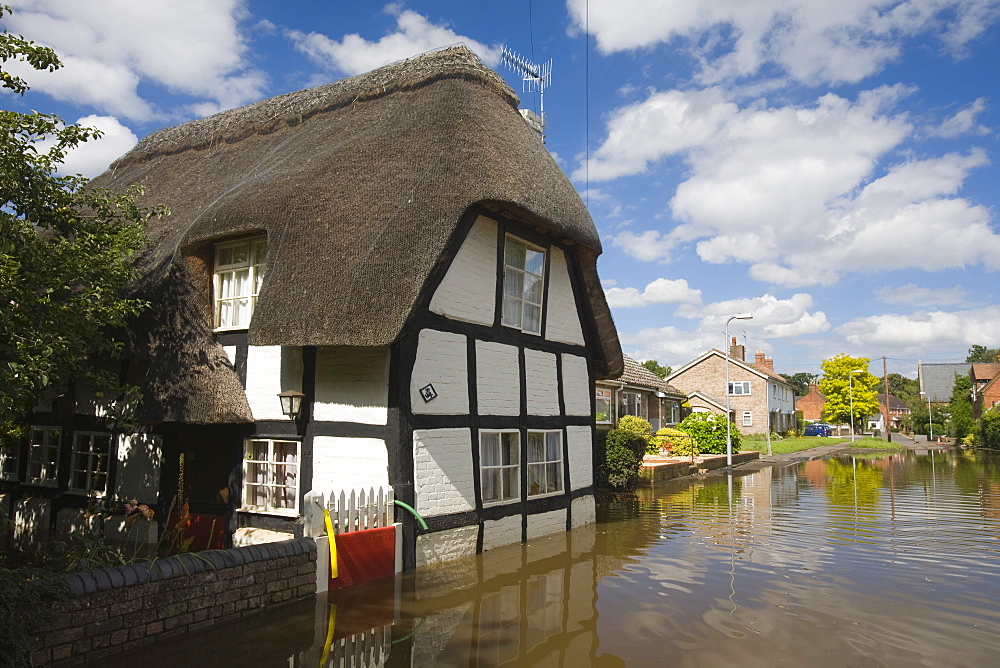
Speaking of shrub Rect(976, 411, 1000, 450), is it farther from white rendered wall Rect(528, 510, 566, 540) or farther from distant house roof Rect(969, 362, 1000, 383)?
white rendered wall Rect(528, 510, 566, 540)

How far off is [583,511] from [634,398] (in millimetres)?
17166

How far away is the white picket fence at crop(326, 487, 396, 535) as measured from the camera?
8.81 m

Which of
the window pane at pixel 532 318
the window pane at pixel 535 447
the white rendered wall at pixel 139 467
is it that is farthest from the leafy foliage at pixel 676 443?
the white rendered wall at pixel 139 467

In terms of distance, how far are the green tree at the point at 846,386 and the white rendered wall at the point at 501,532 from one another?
54408 mm

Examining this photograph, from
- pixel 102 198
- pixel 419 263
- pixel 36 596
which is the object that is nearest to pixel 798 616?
pixel 419 263

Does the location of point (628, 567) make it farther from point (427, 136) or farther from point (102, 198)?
point (102, 198)

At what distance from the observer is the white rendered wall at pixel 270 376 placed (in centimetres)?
1070

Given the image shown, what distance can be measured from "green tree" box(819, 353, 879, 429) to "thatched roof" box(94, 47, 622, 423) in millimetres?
51849

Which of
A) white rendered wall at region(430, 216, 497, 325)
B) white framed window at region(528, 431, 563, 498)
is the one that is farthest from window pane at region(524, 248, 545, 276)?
white framed window at region(528, 431, 563, 498)

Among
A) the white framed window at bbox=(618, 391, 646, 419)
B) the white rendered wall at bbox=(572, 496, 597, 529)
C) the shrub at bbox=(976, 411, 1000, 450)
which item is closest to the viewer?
the white rendered wall at bbox=(572, 496, 597, 529)

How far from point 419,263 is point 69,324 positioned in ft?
13.9

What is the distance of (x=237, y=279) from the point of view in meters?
11.8

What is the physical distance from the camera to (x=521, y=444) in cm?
1224

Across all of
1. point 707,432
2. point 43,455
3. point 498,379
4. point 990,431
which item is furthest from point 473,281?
point 990,431
